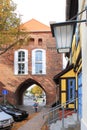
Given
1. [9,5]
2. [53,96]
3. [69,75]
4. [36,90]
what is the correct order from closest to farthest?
[69,75], [9,5], [53,96], [36,90]

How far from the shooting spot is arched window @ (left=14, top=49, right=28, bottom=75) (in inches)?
1758

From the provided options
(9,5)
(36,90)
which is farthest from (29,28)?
(36,90)

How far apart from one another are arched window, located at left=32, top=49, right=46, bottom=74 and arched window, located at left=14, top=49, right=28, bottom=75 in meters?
1.03

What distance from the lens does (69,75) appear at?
75.1ft

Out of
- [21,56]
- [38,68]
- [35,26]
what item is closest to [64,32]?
[38,68]

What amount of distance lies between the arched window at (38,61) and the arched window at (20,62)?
3.39 ft

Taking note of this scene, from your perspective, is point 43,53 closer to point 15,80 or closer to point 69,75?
point 15,80

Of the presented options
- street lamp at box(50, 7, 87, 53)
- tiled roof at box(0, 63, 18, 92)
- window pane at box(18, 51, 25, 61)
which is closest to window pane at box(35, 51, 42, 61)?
window pane at box(18, 51, 25, 61)

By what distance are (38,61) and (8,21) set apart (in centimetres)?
1479

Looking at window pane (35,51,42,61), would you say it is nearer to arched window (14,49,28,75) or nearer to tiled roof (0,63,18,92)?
arched window (14,49,28,75)

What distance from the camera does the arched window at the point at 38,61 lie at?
147 feet

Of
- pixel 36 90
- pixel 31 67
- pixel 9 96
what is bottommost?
pixel 36 90

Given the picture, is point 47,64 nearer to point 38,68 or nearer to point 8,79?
point 38,68

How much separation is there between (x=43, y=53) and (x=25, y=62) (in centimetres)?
261
